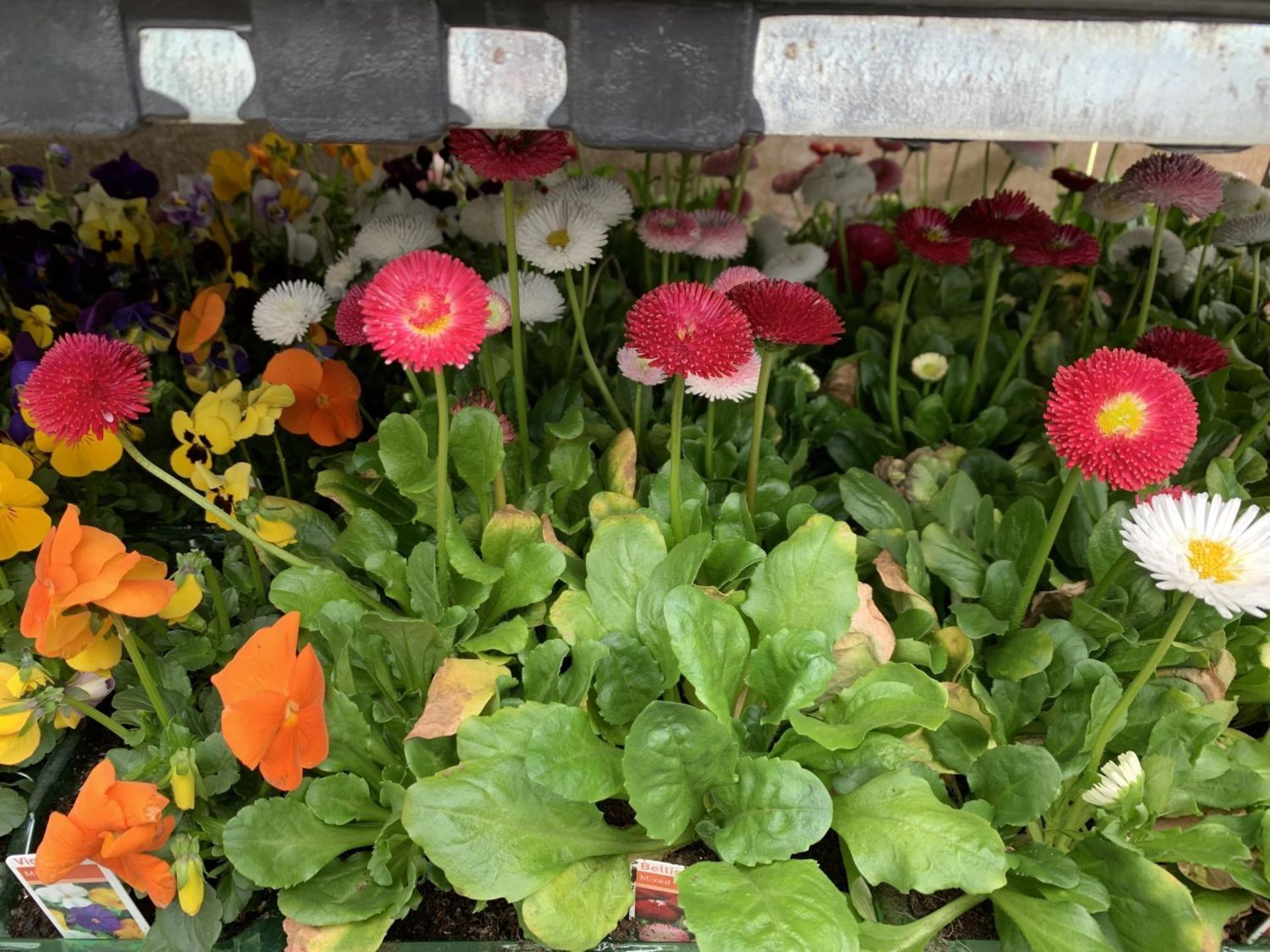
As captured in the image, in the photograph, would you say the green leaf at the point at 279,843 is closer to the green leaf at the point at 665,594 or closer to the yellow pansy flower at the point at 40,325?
the green leaf at the point at 665,594

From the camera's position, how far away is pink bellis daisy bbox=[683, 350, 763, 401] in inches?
33.8

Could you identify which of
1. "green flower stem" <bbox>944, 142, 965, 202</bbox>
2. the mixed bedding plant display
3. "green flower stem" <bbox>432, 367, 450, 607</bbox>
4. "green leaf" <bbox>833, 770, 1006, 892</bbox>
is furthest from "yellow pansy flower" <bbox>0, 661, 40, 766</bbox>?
"green flower stem" <bbox>944, 142, 965, 202</bbox>

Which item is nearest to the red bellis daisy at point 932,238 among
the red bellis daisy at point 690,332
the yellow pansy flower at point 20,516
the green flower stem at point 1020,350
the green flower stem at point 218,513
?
the green flower stem at point 1020,350

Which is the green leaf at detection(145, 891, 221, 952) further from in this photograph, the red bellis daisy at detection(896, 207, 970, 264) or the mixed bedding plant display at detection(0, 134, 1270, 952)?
the red bellis daisy at detection(896, 207, 970, 264)

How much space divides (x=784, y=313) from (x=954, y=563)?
34 cm

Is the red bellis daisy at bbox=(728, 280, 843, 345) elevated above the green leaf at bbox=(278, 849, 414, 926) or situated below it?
above

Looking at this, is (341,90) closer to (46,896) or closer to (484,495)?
(484,495)

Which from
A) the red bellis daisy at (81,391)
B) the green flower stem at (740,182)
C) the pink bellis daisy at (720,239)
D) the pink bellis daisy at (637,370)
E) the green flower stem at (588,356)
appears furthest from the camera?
the green flower stem at (740,182)

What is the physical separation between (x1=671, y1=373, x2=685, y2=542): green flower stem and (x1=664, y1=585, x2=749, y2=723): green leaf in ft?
0.41

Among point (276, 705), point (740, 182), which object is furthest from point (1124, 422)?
point (740, 182)

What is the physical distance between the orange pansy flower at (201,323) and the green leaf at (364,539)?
1.01 feet

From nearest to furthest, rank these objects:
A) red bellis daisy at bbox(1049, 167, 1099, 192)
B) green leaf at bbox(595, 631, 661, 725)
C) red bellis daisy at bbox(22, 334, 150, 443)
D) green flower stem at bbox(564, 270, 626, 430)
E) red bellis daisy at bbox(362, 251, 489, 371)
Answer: red bellis daisy at bbox(362, 251, 489, 371) → red bellis daisy at bbox(22, 334, 150, 443) → green leaf at bbox(595, 631, 661, 725) → green flower stem at bbox(564, 270, 626, 430) → red bellis daisy at bbox(1049, 167, 1099, 192)

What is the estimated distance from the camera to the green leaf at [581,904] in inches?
27.1

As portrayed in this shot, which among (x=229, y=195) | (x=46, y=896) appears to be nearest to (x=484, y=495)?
(x=46, y=896)
